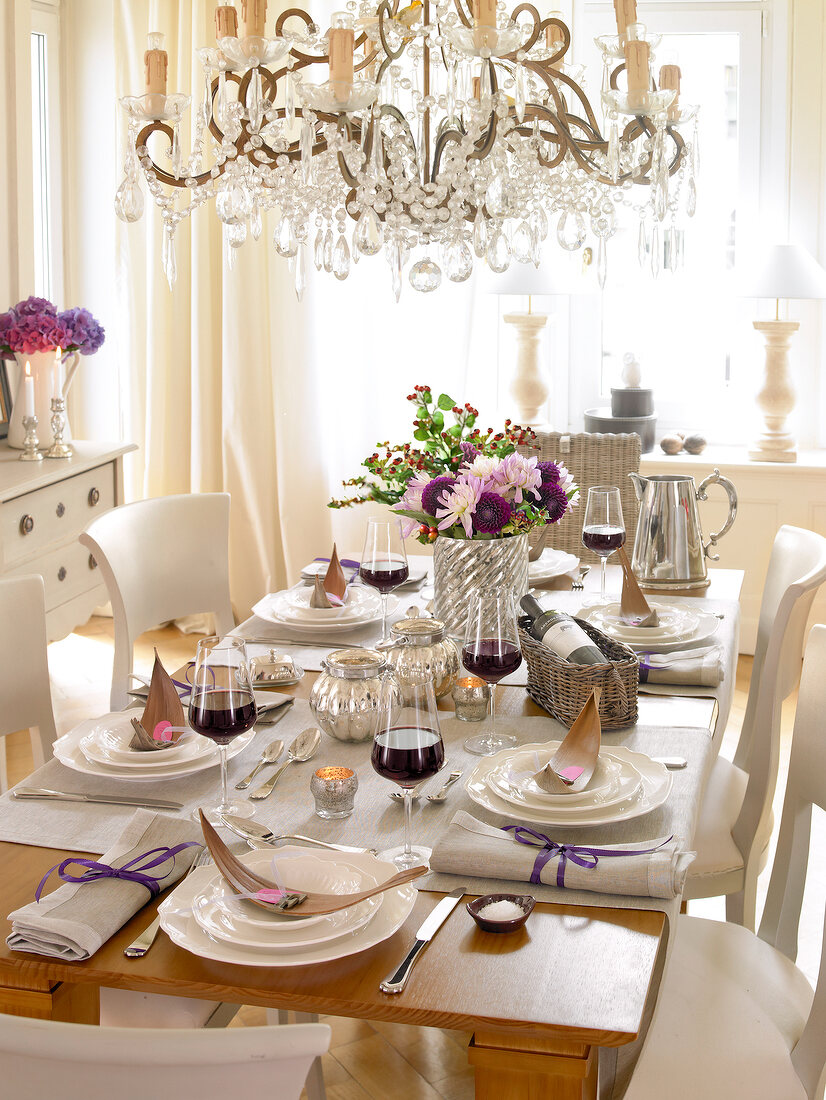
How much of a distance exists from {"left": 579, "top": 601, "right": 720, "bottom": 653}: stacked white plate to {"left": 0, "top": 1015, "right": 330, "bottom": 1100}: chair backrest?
1.26m

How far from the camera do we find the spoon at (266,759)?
1.49 m

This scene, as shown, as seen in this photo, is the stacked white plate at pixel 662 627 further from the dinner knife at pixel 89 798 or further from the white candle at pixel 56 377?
the white candle at pixel 56 377

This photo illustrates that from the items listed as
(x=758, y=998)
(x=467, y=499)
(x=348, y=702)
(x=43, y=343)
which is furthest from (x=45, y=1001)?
(x=43, y=343)

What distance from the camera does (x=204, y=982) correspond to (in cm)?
107

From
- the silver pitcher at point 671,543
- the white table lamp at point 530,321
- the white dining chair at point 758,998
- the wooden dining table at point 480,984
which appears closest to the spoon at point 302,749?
the wooden dining table at point 480,984

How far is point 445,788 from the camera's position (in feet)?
4.78

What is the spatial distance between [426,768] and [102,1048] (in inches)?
20.0

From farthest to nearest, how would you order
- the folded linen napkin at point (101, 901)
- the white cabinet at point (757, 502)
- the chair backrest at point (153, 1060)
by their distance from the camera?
the white cabinet at point (757, 502) < the folded linen napkin at point (101, 901) < the chair backrest at point (153, 1060)

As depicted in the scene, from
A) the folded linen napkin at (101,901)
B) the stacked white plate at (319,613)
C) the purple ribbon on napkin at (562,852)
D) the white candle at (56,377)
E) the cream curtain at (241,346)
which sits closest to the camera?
the folded linen napkin at (101,901)

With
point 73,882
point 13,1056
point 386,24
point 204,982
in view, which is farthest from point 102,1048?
point 386,24

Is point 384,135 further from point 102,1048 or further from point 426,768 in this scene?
point 102,1048

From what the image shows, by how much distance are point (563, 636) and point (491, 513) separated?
0.25 meters

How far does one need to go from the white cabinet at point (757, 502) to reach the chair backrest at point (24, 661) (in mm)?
2463

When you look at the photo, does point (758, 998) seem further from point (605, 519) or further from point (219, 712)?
point (605, 519)
